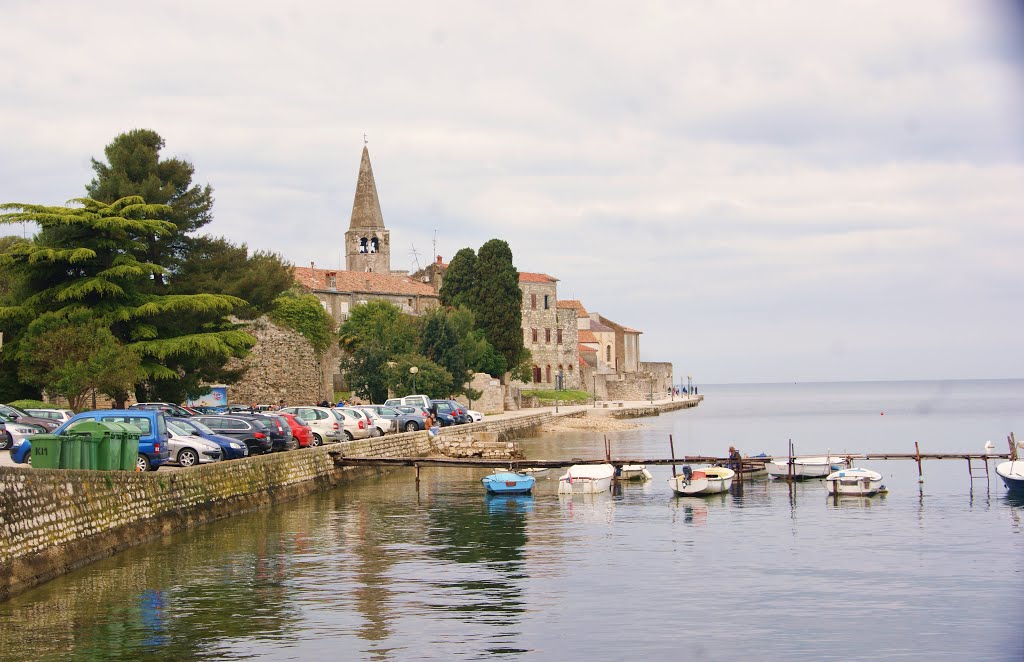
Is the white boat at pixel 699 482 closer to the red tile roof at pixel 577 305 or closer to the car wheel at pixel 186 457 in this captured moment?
the car wheel at pixel 186 457

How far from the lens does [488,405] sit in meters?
81.1

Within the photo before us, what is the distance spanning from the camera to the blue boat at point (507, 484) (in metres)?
37.4

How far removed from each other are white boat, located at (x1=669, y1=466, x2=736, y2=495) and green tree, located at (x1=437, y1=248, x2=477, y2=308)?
49.9 m

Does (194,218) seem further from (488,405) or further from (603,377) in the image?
(603,377)

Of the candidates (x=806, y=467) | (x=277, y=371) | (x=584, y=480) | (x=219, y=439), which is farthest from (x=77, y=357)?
(x=806, y=467)

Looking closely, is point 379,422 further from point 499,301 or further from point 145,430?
point 499,301

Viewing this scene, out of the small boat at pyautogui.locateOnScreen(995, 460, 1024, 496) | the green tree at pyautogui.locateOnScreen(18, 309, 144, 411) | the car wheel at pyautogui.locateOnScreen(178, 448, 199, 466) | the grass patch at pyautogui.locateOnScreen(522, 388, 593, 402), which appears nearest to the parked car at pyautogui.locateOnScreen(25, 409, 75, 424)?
the green tree at pyautogui.locateOnScreen(18, 309, 144, 411)

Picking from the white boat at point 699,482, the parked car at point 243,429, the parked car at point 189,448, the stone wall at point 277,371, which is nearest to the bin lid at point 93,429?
the parked car at point 189,448

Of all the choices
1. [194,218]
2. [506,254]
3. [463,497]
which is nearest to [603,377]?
[506,254]

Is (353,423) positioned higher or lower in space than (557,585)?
higher

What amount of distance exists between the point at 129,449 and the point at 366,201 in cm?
9815

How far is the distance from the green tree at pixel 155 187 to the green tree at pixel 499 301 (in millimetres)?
35326

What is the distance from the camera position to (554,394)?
10419cm

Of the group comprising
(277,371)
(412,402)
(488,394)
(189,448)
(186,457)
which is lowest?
(186,457)
